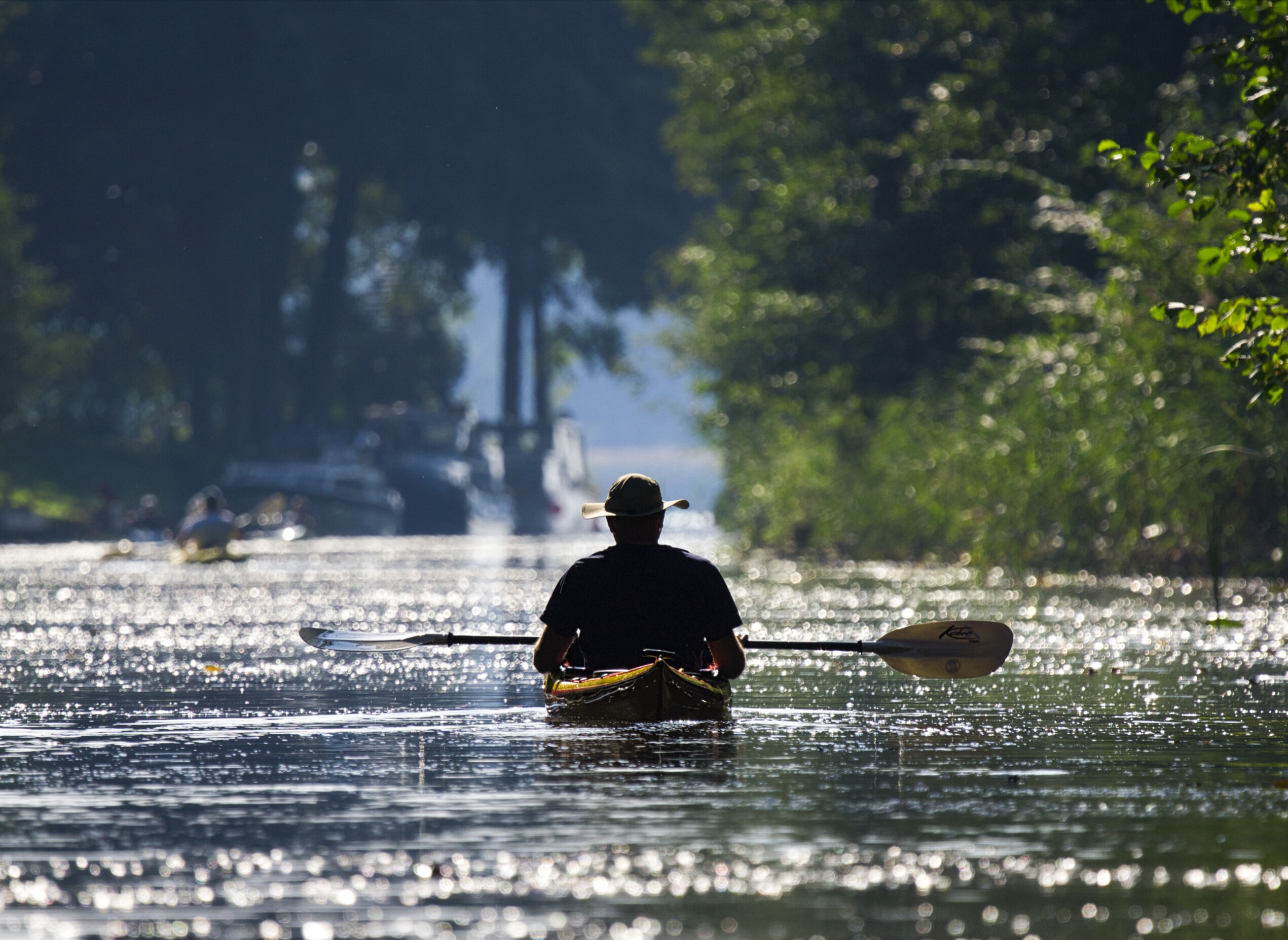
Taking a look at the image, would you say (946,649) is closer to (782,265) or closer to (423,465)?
(782,265)

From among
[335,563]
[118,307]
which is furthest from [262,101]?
[335,563]

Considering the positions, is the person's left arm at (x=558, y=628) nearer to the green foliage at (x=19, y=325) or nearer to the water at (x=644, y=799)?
the water at (x=644, y=799)

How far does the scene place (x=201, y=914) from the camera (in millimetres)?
5977

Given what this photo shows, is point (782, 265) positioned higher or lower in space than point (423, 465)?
lower

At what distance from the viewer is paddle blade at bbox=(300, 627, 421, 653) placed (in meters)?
13.3

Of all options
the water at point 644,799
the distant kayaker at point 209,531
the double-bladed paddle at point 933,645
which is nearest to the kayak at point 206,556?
the distant kayaker at point 209,531

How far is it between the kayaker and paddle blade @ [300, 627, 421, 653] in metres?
2.47

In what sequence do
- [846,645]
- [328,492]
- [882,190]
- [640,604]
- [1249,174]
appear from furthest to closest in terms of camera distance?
[328,492] < [882,190] < [1249,174] < [846,645] < [640,604]

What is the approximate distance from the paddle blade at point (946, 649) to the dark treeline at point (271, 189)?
52307 mm

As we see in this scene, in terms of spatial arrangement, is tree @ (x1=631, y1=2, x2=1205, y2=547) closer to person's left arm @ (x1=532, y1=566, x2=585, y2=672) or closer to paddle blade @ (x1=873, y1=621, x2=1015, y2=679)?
paddle blade @ (x1=873, y1=621, x2=1015, y2=679)

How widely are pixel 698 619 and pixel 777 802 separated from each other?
8.92 ft

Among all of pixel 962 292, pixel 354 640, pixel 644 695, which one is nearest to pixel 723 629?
pixel 644 695

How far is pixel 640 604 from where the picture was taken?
10766 millimetres

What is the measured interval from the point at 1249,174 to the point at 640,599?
513cm
